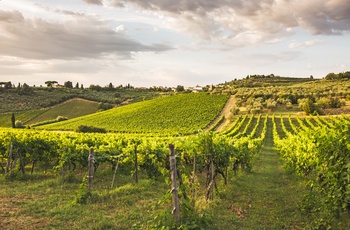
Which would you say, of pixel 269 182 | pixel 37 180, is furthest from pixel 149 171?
pixel 269 182

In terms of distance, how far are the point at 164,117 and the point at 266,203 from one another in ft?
213

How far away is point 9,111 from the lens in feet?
313

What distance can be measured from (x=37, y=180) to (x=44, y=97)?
11273 cm

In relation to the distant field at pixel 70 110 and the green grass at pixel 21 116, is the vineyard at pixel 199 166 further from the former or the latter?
the distant field at pixel 70 110

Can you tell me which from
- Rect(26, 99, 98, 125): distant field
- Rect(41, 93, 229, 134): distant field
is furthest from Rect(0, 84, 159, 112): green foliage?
Rect(41, 93, 229, 134): distant field

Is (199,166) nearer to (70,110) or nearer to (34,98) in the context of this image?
(70,110)

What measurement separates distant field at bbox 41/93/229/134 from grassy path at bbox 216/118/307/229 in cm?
4441

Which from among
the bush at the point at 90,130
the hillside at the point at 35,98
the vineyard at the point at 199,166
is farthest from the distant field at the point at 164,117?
the vineyard at the point at 199,166

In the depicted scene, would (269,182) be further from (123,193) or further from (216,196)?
(123,193)

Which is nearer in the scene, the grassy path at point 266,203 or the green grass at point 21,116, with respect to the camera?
the grassy path at point 266,203

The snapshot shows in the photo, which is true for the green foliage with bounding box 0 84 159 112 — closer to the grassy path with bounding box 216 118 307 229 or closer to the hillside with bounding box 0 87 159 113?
the hillside with bounding box 0 87 159 113

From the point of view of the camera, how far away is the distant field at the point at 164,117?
221 feet

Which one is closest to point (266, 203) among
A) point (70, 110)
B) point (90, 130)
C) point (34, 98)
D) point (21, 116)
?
point (90, 130)

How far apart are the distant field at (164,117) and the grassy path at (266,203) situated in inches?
1748
